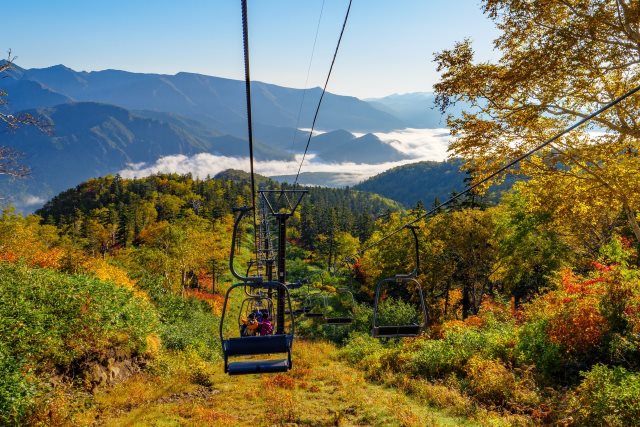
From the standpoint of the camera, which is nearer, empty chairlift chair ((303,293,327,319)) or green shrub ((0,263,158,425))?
green shrub ((0,263,158,425))

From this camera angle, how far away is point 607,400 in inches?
469

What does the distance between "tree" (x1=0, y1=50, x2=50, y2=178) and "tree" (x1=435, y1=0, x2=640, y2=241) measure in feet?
46.0

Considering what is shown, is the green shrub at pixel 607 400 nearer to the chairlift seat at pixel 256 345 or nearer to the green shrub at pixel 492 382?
the green shrub at pixel 492 382

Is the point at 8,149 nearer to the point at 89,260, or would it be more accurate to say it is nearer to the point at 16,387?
the point at 16,387

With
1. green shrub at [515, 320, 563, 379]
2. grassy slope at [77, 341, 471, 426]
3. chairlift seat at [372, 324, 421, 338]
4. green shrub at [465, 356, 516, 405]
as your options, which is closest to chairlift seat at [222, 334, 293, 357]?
chairlift seat at [372, 324, 421, 338]

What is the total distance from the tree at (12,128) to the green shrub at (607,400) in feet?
66.2

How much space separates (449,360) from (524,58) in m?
15.7

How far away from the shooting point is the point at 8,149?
13680 mm

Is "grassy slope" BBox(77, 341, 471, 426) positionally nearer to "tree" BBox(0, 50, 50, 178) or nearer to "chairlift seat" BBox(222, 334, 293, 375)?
"chairlift seat" BBox(222, 334, 293, 375)

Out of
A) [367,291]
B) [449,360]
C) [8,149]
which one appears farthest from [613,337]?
[367,291]

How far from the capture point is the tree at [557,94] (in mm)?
10445

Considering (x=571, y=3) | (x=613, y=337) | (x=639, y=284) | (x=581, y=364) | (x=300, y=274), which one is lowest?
(x=300, y=274)

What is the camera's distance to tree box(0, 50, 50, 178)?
1298 centimetres

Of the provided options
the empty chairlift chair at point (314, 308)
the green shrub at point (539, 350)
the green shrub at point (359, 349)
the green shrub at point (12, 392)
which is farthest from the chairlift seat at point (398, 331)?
the green shrub at point (359, 349)
